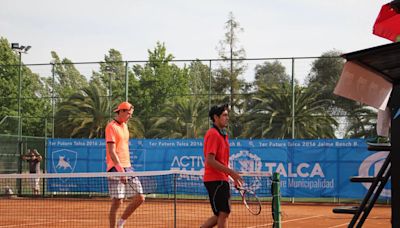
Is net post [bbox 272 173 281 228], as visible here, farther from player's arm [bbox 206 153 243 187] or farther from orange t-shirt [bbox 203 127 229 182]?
orange t-shirt [bbox 203 127 229 182]

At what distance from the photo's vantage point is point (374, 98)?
514 centimetres

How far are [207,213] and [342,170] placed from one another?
5.96 metres

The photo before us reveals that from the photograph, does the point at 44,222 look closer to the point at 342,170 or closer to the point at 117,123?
the point at 117,123

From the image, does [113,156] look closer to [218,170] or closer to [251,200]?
[218,170]

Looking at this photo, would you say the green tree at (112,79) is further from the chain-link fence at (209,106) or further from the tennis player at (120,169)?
the tennis player at (120,169)

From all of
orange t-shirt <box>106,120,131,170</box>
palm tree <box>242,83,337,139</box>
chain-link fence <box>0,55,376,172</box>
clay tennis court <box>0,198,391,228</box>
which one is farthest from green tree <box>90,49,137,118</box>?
orange t-shirt <box>106,120,131,170</box>

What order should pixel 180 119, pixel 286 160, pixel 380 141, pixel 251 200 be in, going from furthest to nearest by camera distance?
pixel 180 119 → pixel 286 160 → pixel 251 200 → pixel 380 141

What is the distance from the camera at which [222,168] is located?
29.6 feet

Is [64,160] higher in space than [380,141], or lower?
lower

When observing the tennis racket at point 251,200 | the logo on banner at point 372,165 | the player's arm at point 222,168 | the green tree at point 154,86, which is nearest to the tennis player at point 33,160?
the green tree at point 154,86

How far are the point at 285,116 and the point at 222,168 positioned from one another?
2270 cm

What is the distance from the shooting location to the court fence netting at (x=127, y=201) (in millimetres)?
11914

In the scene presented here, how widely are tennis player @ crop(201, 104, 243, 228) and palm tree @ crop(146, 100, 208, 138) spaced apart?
21.3m

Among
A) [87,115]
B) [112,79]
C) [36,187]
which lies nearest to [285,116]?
[112,79]
